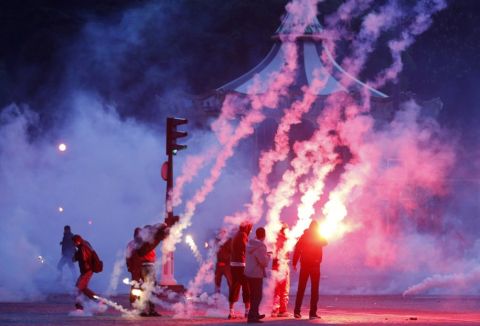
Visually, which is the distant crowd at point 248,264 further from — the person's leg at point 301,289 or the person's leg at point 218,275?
the person's leg at point 218,275

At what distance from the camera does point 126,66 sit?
5281 centimetres

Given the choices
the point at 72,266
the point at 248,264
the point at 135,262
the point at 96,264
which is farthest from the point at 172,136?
the point at 72,266

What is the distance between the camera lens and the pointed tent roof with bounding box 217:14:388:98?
4656 cm

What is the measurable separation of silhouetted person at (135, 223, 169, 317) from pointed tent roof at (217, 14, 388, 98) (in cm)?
2613

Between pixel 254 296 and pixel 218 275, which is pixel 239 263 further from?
pixel 218 275

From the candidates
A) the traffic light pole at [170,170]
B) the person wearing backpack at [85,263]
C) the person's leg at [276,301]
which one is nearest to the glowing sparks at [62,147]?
the traffic light pole at [170,170]

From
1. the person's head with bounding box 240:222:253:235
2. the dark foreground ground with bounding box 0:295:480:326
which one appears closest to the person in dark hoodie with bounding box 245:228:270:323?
the dark foreground ground with bounding box 0:295:480:326

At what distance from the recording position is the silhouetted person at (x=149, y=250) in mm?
20344

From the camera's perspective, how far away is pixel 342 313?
853 inches

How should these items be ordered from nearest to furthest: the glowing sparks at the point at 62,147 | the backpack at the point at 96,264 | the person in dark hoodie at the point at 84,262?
1. the person in dark hoodie at the point at 84,262
2. the backpack at the point at 96,264
3. the glowing sparks at the point at 62,147

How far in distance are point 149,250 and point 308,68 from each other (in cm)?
2759

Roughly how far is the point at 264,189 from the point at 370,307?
25.6m

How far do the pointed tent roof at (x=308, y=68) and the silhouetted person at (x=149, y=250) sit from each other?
26.1 m

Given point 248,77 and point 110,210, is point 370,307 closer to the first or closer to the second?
point 110,210
